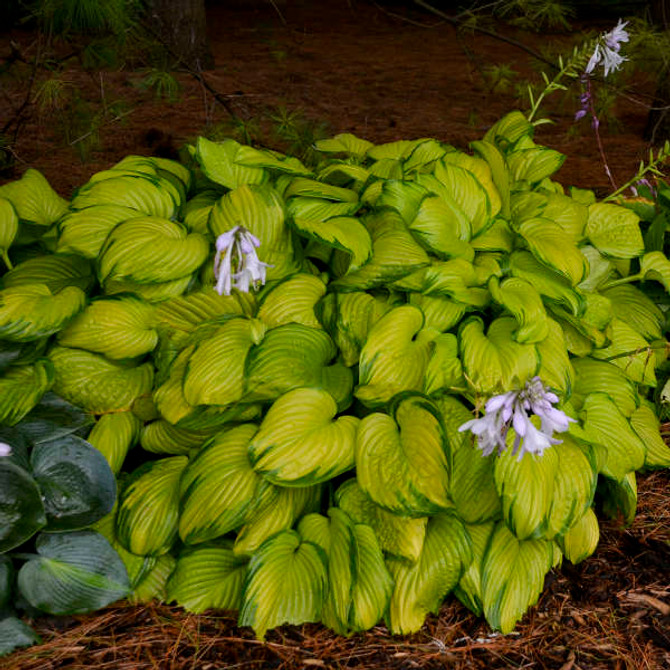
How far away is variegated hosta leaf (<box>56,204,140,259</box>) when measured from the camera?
2.17m

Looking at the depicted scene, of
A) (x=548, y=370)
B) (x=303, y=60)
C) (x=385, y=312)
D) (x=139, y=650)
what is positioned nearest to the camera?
(x=139, y=650)

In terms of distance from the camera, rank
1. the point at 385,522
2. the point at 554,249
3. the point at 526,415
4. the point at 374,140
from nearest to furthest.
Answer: the point at 526,415, the point at 385,522, the point at 554,249, the point at 374,140

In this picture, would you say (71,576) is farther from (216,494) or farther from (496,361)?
(496,361)

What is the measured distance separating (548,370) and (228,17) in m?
8.29

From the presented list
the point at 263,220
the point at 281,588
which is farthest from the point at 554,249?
the point at 281,588

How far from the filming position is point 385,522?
1849 mm

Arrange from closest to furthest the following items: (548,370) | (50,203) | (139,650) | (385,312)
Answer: (139,650) < (548,370) < (385,312) < (50,203)

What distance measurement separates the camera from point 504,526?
193cm

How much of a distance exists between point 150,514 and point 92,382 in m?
0.41

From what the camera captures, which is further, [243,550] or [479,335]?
[479,335]

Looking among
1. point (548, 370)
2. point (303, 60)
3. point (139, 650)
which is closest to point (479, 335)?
point (548, 370)

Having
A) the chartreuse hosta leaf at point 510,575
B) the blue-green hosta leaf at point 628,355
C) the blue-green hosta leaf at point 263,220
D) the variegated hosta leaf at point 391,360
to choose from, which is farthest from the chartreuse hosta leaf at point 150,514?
the blue-green hosta leaf at point 628,355

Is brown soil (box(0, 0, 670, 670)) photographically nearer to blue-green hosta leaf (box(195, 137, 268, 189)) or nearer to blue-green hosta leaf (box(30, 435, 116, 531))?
blue-green hosta leaf (box(30, 435, 116, 531))

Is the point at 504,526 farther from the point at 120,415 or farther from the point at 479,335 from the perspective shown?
the point at 120,415
